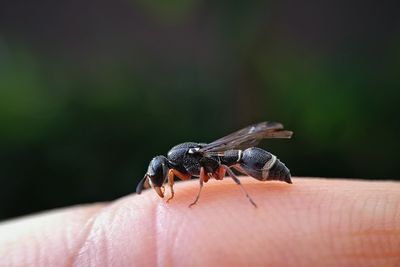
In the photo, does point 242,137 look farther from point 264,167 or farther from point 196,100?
point 196,100

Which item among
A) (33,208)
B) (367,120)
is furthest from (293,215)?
(33,208)

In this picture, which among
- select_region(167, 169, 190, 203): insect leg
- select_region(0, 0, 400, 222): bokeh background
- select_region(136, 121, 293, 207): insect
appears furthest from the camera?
select_region(0, 0, 400, 222): bokeh background

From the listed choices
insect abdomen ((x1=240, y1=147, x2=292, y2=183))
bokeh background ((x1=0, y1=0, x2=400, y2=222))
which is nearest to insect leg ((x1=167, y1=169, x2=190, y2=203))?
insect abdomen ((x1=240, y1=147, x2=292, y2=183))

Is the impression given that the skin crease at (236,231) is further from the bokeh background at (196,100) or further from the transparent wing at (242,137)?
the bokeh background at (196,100)

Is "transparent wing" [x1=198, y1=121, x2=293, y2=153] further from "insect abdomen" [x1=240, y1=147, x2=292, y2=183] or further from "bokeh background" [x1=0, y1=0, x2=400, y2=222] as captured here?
"bokeh background" [x1=0, y1=0, x2=400, y2=222]

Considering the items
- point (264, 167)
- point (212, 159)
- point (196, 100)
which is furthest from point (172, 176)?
point (196, 100)
